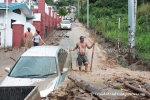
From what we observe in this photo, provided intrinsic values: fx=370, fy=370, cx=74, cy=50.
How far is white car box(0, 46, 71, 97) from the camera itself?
9594 millimetres

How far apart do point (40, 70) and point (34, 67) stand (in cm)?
24

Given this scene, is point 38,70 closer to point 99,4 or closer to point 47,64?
point 47,64

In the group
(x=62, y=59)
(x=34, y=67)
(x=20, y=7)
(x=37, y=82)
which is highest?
(x=20, y=7)

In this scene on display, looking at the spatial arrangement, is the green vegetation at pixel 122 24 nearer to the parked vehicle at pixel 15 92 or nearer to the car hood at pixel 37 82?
the car hood at pixel 37 82

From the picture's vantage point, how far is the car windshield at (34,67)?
10.2 meters

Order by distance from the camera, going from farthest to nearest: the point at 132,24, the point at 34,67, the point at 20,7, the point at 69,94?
the point at 20,7
the point at 132,24
the point at 34,67
the point at 69,94

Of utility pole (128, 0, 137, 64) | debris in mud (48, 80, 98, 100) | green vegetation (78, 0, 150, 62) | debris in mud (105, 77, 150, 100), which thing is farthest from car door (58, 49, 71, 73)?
utility pole (128, 0, 137, 64)

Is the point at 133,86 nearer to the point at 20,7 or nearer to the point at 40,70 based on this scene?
the point at 40,70

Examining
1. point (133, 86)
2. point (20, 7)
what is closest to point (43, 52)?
point (133, 86)

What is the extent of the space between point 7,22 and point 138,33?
33.6 ft

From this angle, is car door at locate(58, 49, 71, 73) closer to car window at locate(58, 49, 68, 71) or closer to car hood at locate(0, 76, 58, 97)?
car window at locate(58, 49, 68, 71)

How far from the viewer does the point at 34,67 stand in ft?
34.5

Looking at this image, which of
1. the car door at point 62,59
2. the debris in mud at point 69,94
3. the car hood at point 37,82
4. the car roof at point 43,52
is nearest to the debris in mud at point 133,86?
the debris in mud at point 69,94

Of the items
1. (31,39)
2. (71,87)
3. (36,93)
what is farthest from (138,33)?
(36,93)
